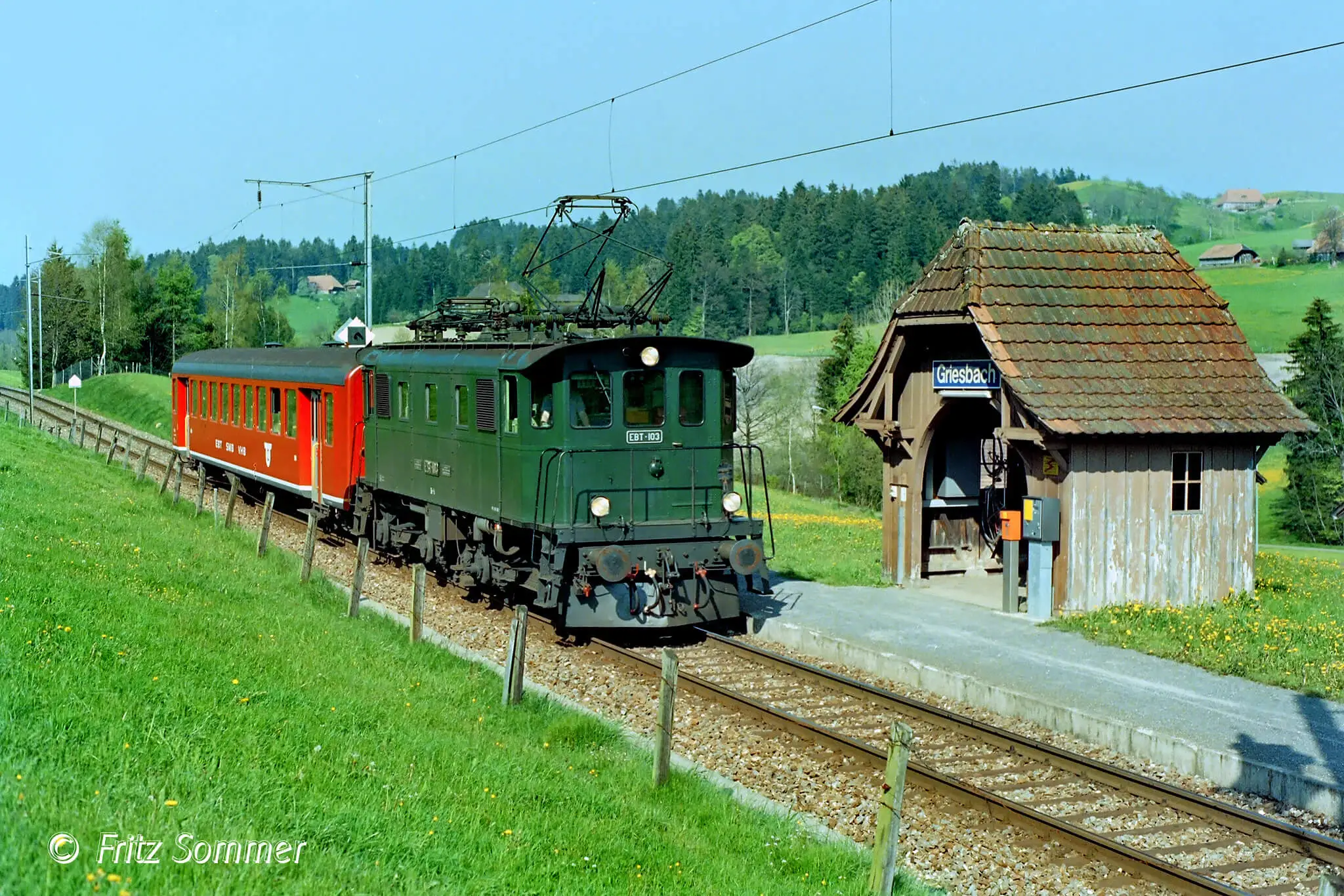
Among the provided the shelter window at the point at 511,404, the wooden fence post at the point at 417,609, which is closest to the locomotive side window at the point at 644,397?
the shelter window at the point at 511,404

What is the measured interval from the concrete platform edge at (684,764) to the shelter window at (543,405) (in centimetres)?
281

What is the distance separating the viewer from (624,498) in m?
15.6

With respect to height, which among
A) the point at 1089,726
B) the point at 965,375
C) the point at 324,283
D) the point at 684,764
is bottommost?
the point at 684,764

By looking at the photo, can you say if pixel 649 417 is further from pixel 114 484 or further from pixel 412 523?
pixel 114 484

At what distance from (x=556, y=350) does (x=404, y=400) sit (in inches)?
221

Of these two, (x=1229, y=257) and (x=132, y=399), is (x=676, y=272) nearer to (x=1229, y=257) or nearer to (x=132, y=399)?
(x=132, y=399)

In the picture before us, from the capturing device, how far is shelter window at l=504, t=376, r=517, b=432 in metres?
15.6

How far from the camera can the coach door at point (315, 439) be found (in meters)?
23.7

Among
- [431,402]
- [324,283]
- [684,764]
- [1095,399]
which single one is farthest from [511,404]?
[324,283]

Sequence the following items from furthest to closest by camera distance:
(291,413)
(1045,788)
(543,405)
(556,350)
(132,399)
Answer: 1. (132,399)
2. (291,413)
3. (543,405)
4. (556,350)
5. (1045,788)

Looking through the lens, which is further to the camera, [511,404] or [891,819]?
[511,404]

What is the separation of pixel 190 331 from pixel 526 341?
76.0 meters

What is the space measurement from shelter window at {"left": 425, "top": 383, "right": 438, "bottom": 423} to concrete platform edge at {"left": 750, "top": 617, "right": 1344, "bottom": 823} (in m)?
5.82

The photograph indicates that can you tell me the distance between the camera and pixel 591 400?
50.7 ft
